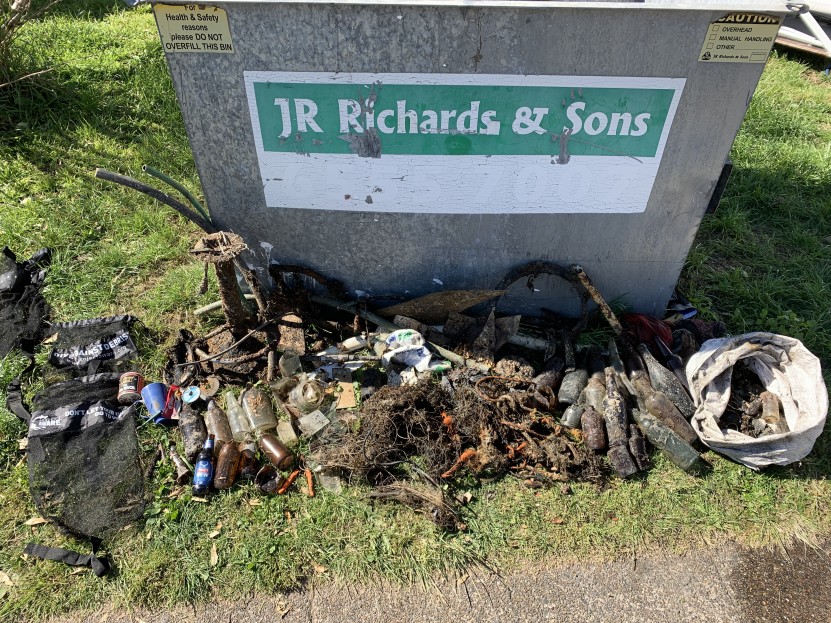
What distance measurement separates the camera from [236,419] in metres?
3.33

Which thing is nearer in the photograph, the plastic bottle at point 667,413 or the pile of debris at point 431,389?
the pile of debris at point 431,389

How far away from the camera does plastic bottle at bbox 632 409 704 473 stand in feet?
10.2

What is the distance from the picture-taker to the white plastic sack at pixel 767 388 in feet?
9.98

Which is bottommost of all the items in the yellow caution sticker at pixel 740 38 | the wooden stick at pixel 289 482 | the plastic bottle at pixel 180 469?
the wooden stick at pixel 289 482

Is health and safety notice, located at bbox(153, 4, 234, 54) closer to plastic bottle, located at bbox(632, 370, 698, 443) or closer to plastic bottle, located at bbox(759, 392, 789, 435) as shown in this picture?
plastic bottle, located at bbox(632, 370, 698, 443)

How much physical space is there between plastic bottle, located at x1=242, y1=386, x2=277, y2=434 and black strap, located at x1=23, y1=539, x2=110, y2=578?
98 centimetres

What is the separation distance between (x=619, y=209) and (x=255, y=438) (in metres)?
2.66

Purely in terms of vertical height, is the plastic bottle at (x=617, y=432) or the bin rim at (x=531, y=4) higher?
the bin rim at (x=531, y=4)

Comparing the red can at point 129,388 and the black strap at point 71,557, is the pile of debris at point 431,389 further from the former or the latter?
the black strap at point 71,557

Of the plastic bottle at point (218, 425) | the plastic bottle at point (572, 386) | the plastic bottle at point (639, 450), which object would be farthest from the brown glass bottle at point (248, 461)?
the plastic bottle at point (639, 450)

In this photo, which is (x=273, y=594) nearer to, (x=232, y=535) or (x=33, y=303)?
(x=232, y=535)

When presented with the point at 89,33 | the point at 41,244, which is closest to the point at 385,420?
the point at 41,244

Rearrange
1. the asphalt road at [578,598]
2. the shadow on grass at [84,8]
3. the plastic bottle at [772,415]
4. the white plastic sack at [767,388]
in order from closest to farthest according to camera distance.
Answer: the asphalt road at [578,598], the white plastic sack at [767,388], the plastic bottle at [772,415], the shadow on grass at [84,8]

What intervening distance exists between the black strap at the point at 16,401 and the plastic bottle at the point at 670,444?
12.1 feet
